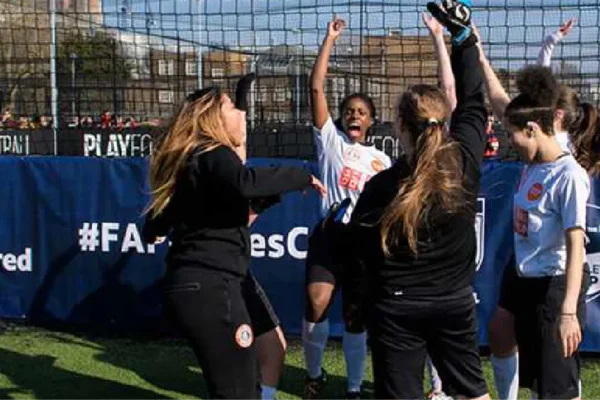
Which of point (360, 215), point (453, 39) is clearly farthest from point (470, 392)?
point (453, 39)

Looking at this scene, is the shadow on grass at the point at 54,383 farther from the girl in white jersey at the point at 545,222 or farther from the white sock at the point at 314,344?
the girl in white jersey at the point at 545,222

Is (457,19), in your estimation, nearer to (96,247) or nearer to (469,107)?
(469,107)

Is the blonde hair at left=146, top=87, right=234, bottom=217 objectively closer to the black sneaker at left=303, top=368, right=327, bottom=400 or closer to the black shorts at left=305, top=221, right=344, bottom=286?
the black shorts at left=305, top=221, right=344, bottom=286

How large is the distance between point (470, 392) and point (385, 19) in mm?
4690

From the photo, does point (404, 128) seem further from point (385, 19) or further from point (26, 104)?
point (26, 104)

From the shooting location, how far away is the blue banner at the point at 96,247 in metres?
7.96

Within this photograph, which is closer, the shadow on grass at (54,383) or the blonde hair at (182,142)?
the blonde hair at (182,142)

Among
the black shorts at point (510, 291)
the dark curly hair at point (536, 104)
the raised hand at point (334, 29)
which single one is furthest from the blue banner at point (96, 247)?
the dark curly hair at point (536, 104)

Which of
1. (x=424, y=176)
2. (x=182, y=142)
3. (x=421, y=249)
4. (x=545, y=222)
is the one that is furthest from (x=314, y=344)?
(x=424, y=176)

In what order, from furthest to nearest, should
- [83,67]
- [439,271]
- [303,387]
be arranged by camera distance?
[83,67]
[303,387]
[439,271]

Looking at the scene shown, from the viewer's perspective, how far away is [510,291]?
5.04 metres

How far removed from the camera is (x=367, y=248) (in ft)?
13.8

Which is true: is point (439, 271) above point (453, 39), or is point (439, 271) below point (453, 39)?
below

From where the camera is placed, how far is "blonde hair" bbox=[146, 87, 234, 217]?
4469mm
